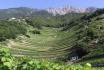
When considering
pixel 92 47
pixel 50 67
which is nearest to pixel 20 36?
pixel 92 47

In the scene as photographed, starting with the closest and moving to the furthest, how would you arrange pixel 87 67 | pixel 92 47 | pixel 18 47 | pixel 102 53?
pixel 87 67 < pixel 102 53 < pixel 92 47 < pixel 18 47

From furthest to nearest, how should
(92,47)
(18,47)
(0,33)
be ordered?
(0,33)
(18,47)
(92,47)

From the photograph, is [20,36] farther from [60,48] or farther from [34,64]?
[34,64]

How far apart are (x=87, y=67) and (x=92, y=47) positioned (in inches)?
3677

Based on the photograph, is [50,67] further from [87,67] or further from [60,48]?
[60,48]

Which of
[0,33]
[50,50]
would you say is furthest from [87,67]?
[0,33]

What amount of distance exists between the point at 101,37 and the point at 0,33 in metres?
61.1

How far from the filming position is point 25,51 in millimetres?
131000

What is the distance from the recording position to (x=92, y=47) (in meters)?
105

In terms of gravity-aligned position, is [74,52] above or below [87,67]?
below

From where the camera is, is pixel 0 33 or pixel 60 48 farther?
pixel 0 33

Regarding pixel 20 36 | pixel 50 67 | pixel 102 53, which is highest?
pixel 50 67

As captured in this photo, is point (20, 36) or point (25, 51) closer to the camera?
point (25, 51)

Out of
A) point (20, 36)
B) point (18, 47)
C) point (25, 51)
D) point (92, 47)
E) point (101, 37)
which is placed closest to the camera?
point (92, 47)
